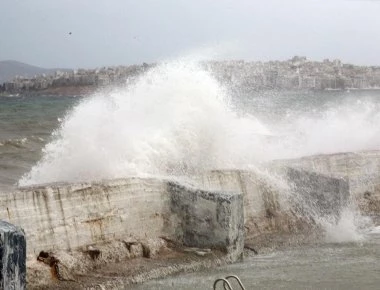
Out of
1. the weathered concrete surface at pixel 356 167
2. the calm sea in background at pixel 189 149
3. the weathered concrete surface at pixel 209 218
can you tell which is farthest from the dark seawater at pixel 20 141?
the weathered concrete surface at pixel 356 167

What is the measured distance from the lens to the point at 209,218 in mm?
9680

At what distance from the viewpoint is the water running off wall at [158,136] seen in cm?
1109

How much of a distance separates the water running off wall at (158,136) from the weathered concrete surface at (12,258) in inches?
134

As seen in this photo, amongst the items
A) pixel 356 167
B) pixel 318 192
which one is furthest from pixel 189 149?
pixel 356 167

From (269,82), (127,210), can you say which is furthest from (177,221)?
(269,82)

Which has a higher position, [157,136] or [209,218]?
[157,136]

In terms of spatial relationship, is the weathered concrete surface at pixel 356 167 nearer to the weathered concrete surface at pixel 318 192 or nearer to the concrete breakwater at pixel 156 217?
the weathered concrete surface at pixel 318 192

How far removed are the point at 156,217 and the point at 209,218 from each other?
83 cm

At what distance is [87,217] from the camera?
9172 millimetres

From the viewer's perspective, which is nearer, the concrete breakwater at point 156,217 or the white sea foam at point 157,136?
the concrete breakwater at point 156,217

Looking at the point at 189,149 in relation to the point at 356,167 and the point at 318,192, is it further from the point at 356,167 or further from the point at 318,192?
the point at 356,167

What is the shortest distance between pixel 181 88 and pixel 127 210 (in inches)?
177

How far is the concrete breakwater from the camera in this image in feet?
27.9

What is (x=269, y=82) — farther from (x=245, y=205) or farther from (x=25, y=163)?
(x=245, y=205)
